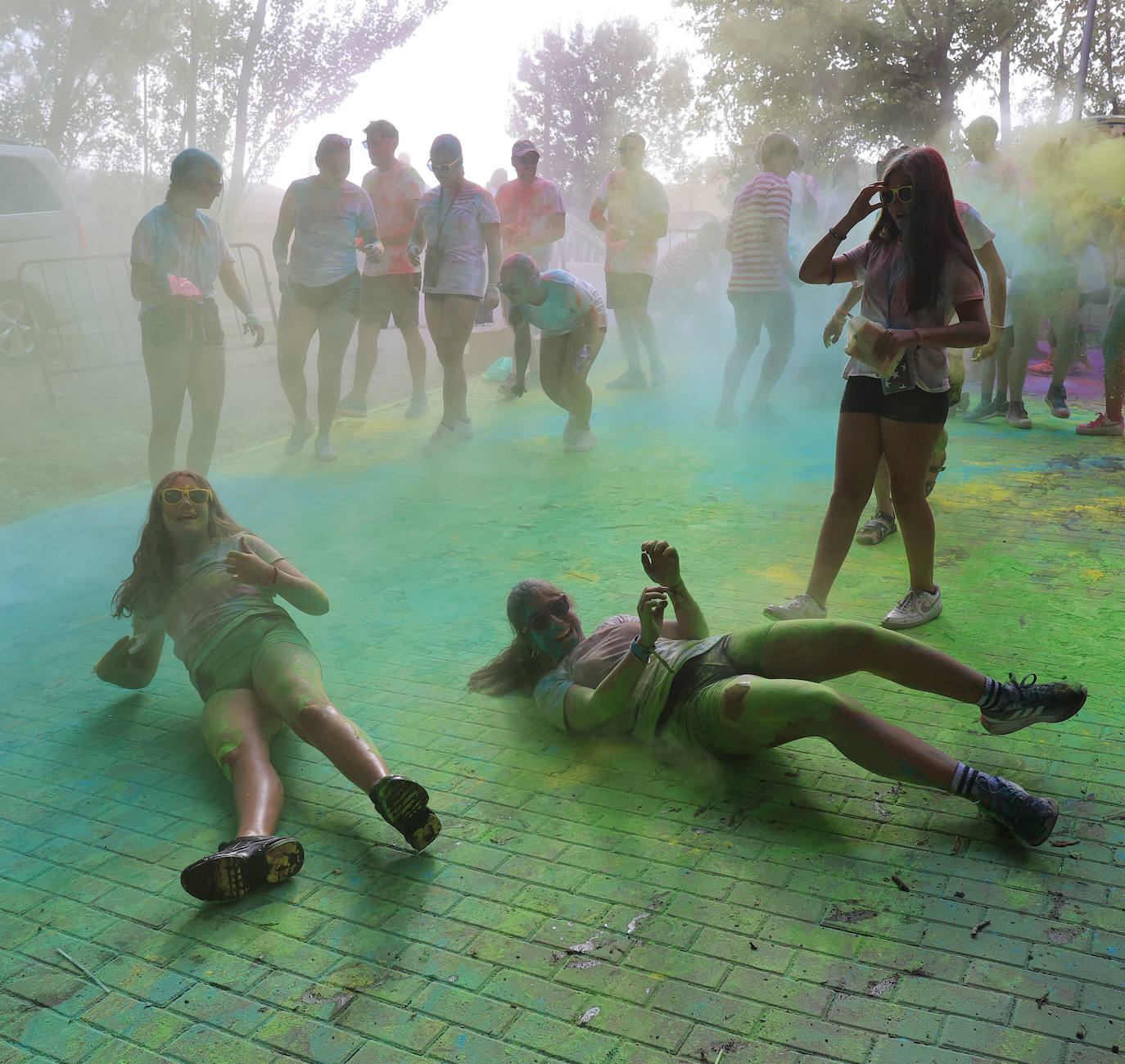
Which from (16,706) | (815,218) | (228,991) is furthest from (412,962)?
(815,218)

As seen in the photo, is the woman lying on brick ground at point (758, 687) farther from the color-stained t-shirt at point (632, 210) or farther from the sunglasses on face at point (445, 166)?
the color-stained t-shirt at point (632, 210)

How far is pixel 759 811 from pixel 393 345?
1283 centimetres

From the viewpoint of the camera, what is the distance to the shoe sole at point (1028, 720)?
9.02 ft

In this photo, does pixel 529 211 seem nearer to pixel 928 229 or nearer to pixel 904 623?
pixel 928 229

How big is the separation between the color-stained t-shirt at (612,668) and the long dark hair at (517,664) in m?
0.11

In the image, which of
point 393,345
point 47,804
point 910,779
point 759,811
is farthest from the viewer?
point 393,345

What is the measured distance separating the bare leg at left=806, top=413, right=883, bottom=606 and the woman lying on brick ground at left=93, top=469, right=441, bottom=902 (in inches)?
76.3

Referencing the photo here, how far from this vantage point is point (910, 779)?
249cm

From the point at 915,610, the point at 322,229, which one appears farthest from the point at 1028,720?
the point at 322,229

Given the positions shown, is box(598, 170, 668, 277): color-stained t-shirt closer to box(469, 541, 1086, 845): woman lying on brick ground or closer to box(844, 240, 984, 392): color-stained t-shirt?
box(844, 240, 984, 392): color-stained t-shirt

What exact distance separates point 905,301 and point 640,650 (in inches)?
69.5

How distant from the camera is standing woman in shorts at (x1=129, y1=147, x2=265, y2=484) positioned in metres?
5.34

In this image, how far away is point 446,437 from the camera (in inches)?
292

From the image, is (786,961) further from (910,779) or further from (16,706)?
(16,706)
